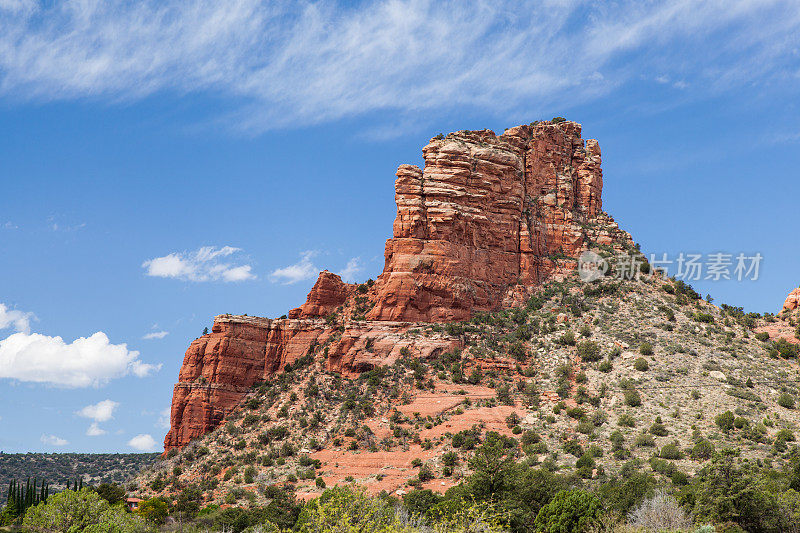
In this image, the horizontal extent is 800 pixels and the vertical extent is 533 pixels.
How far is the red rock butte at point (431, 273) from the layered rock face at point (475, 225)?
4.8 inches

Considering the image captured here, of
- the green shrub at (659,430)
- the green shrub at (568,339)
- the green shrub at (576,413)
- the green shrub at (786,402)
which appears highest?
the green shrub at (568,339)

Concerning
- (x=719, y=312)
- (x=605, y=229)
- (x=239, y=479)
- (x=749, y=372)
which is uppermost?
(x=605, y=229)

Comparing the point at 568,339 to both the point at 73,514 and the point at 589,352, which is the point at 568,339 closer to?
the point at 589,352

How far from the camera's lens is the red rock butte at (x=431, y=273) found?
276 ft

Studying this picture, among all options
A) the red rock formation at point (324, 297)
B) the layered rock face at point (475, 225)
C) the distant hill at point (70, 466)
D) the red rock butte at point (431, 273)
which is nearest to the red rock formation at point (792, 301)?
the red rock butte at point (431, 273)

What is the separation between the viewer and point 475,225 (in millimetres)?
88625

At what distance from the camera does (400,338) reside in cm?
8181

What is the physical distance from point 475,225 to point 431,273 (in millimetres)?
8101

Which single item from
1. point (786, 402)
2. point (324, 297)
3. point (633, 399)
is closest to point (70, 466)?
point (324, 297)

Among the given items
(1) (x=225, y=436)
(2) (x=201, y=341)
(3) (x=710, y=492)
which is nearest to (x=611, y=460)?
(3) (x=710, y=492)

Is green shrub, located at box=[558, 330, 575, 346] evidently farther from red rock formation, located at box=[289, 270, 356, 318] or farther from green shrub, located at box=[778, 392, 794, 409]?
red rock formation, located at box=[289, 270, 356, 318]

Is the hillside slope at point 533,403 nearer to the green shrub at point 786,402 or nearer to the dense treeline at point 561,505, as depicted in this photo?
the green shrub at point 786,402

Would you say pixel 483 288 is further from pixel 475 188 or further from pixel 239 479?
pixel 239 479

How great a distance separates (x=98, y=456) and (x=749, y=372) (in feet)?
330
